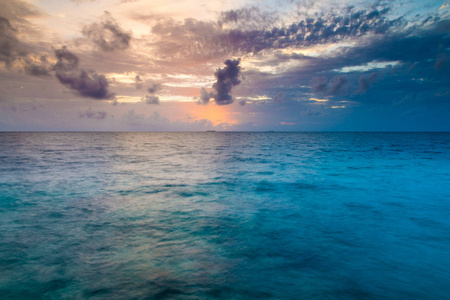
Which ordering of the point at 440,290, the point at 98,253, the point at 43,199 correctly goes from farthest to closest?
the point at 43,199 < the point at 98,253 < the point at 440,290

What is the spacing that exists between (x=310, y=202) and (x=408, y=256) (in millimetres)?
6186

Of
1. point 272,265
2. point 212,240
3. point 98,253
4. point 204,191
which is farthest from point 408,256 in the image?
point 204,191

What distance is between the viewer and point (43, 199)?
12953mm

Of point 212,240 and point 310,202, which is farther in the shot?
point 310,202

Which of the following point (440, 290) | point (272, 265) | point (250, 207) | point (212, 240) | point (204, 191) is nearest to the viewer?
point (440, 290)

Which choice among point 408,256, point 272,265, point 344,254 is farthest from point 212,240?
point 408,256

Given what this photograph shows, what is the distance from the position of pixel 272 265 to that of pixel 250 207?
5651 mm

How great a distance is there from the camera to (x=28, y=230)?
28.4 ft

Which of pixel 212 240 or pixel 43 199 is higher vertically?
pixel 212 240

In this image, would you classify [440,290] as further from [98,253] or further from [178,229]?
[98,253]

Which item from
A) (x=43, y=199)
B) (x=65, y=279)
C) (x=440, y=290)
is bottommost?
(x=43, y=199)

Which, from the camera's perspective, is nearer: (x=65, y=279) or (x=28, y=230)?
(x=65, y=279)

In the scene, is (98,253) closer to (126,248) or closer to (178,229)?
(126,248)

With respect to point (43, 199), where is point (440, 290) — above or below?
above
